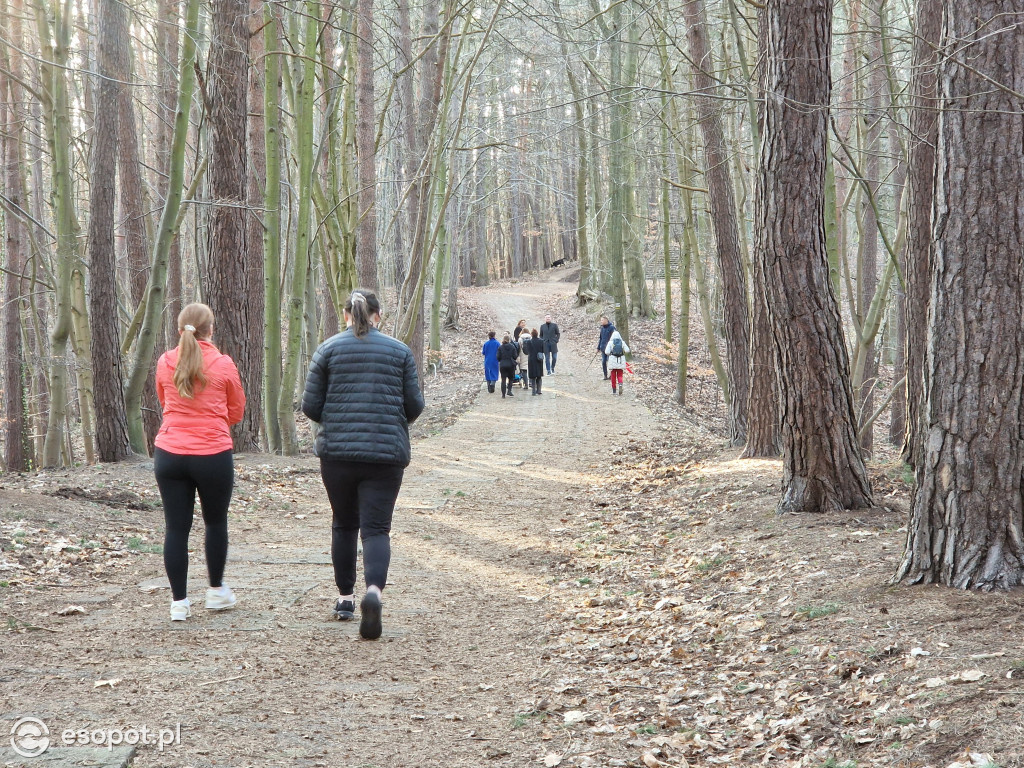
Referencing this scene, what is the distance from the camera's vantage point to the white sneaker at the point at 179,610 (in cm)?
513

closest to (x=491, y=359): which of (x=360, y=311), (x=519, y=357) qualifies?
(x=519, y=357)

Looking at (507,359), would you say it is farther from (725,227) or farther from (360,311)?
(360,311)

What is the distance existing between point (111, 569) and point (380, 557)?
2733 mm

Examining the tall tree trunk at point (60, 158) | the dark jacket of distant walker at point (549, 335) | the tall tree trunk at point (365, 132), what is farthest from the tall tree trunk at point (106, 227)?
the dark jacket of distant walker at point (549, 335)

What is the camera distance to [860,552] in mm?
6051

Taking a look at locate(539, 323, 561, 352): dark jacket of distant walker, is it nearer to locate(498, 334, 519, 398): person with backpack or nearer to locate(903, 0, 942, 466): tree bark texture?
locate(498, 334, 519, 398): person with backpack

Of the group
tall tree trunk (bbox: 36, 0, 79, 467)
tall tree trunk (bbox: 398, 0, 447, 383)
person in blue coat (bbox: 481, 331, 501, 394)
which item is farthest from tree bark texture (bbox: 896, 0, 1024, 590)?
person in blue coat (bbox: 481, 331, 501, 394)

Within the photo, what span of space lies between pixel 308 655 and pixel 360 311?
6.48 ft

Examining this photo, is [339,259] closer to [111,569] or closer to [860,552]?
[111,569]

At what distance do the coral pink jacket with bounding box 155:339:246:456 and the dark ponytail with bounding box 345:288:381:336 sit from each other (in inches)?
29.9

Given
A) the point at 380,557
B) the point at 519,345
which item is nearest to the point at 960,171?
the point at 380,557

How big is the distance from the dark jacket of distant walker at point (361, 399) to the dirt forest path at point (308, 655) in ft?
3.68

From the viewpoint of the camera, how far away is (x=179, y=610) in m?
5.14

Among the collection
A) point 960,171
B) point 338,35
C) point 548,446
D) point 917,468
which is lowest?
point 548,446
